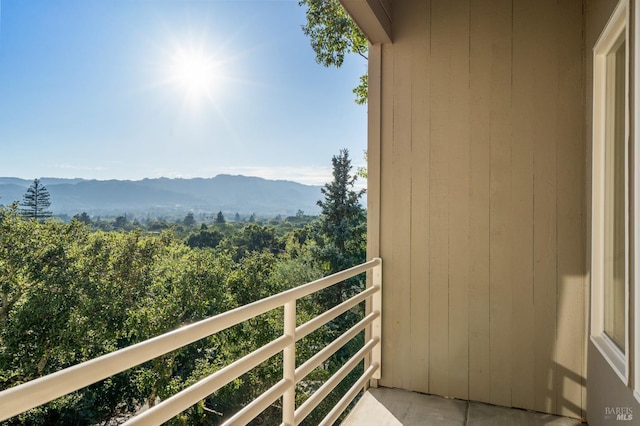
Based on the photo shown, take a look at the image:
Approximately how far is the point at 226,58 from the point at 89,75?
800 centimetres

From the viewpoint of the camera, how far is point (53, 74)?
22.6m

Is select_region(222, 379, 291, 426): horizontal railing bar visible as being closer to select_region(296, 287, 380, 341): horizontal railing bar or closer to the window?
select_region(296, 287, 380, 341): horizontal railing bar

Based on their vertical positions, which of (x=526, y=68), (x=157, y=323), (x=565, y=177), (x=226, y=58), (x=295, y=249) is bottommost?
(x=157, y=323)

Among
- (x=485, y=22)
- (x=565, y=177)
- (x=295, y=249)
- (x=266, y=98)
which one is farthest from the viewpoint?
(x=266, y=98)

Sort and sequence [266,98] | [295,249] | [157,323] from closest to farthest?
[157,323]
[295,249]
[266,98]

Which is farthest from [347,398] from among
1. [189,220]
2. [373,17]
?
[189,220]

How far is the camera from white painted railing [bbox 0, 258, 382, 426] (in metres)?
0.74

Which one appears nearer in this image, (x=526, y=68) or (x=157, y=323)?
(x=526, y=68)

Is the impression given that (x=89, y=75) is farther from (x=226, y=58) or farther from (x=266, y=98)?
(x=266, y=98)

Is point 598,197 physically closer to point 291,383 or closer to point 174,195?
point 291,383

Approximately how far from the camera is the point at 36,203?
17.1 metres

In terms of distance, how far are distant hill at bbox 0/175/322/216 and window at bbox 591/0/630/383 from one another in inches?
676

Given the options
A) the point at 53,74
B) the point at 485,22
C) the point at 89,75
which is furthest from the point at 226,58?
the point at 485,22

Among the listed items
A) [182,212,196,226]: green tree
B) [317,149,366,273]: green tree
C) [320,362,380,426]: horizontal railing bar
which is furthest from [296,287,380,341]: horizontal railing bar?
[182,212,196,226]: green tree
